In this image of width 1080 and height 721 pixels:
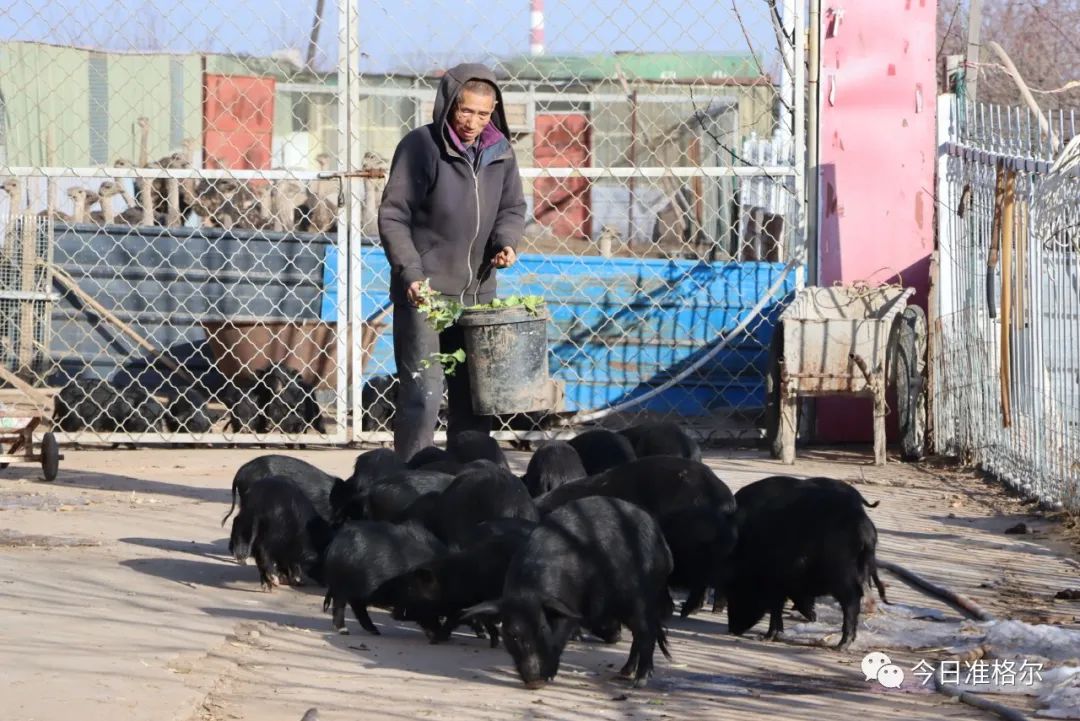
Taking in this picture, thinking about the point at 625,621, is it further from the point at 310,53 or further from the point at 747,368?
the point at 310,53

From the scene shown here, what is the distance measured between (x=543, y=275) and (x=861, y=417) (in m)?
2.37

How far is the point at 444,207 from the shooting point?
705 cm

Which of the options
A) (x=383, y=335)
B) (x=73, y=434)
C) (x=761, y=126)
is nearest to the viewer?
(x=73, y=434)

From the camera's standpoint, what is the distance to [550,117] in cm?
1338

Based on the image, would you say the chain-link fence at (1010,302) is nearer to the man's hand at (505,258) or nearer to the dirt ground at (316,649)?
the dirt ground at (316,649)

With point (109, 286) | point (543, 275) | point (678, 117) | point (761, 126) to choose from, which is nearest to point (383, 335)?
point (543, 275)

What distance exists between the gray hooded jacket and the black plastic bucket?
0.31 meters

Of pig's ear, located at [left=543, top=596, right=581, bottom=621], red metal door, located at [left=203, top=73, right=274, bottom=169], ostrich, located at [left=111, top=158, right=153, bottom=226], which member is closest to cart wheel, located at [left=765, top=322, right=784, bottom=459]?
ostrich, located at [left=111, top=158, right=153, bottom=226]

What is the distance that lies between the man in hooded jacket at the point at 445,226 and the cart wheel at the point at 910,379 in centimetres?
349

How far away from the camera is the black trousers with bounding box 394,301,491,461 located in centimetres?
692

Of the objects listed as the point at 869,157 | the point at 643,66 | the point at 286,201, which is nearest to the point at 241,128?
the point at 286,201

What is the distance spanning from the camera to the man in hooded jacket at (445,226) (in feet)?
22.6

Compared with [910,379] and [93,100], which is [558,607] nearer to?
[910,379]

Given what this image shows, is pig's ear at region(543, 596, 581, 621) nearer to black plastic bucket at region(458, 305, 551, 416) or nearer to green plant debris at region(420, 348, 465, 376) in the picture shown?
black plastic bucket at region(458, 305, 551, 416)
